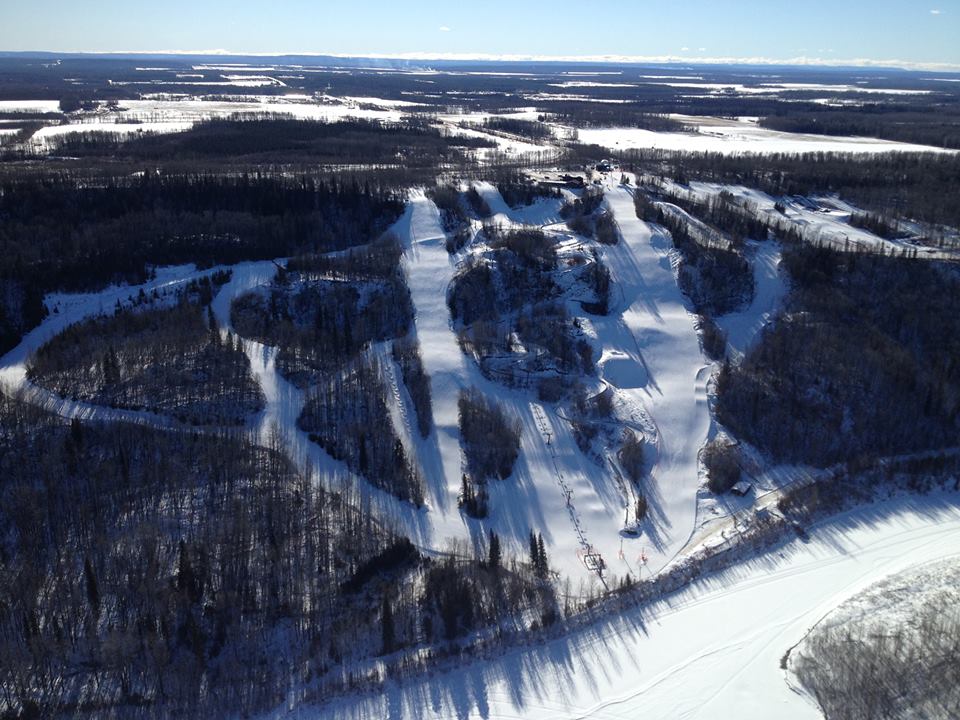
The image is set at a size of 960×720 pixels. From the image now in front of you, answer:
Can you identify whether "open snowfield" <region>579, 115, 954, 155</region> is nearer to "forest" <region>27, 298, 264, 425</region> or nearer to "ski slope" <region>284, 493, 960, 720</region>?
"forest" <region>27, 298, 264, 425</region>

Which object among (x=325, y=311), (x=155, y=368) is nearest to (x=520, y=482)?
(x=325, y=311)

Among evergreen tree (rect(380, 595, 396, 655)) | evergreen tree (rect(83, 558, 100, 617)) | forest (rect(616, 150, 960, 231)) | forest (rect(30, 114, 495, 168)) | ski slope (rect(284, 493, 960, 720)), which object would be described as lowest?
ski slope (rect(284, 493, 960, 720))

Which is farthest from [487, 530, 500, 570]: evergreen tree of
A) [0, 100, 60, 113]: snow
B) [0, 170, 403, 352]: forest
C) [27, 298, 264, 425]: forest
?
[0, 100, 60, 113]: snow

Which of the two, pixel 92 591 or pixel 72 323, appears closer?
pixel 92 591

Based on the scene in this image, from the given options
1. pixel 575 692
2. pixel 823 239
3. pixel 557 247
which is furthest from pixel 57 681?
pixel 823 239

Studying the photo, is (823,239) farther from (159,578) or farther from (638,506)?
(159,578)

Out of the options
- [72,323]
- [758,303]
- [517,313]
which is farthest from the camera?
[758,303]

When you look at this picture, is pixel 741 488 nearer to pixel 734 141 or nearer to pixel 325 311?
pixel 325 311
